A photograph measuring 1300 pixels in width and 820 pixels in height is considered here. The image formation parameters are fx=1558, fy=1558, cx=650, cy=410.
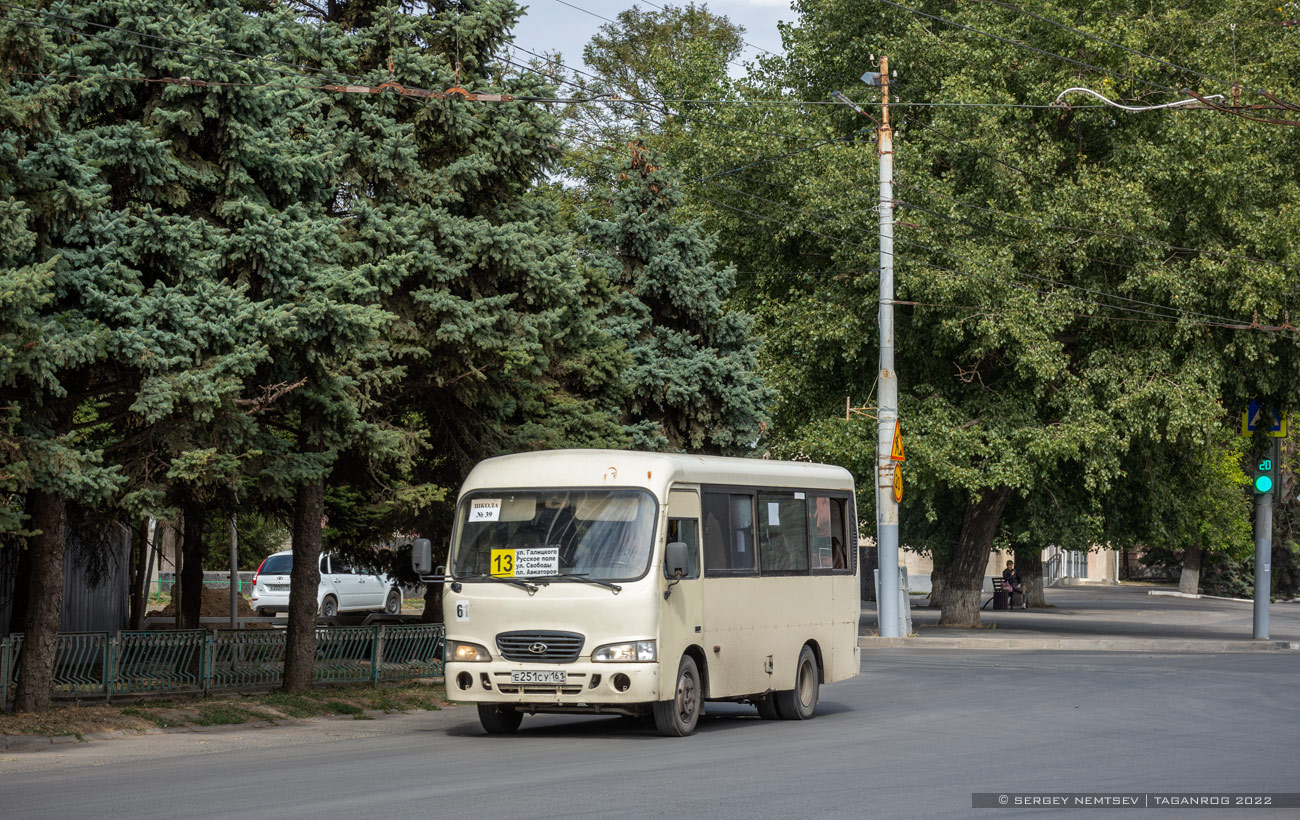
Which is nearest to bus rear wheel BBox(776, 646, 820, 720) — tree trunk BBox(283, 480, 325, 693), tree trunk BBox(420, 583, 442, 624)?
tree trunk BBox(283, 480, 325, 693)

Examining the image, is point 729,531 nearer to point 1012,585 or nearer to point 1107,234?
point 1107,234

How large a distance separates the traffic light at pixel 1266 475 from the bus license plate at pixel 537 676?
21.9 m

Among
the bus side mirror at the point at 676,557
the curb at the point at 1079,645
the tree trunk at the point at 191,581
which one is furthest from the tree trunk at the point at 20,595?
the curb at the point at 1079,645

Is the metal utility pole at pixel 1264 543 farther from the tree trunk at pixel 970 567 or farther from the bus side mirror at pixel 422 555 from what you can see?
the bus side mirror at pixel 422 555

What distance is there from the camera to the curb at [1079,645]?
1187 inches

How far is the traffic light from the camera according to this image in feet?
104

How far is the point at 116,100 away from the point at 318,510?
578 cm

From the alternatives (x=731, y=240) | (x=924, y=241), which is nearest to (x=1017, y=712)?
(x=924, y=241)

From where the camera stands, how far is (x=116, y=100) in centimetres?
1584

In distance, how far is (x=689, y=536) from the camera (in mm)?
15055

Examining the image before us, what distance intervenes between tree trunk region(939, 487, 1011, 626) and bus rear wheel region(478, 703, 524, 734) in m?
22.9

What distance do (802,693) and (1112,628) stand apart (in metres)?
24.6

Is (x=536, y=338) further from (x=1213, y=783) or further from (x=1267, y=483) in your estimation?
(x=1267, y=483)

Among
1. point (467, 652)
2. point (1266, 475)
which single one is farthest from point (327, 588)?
point (467, 652)
